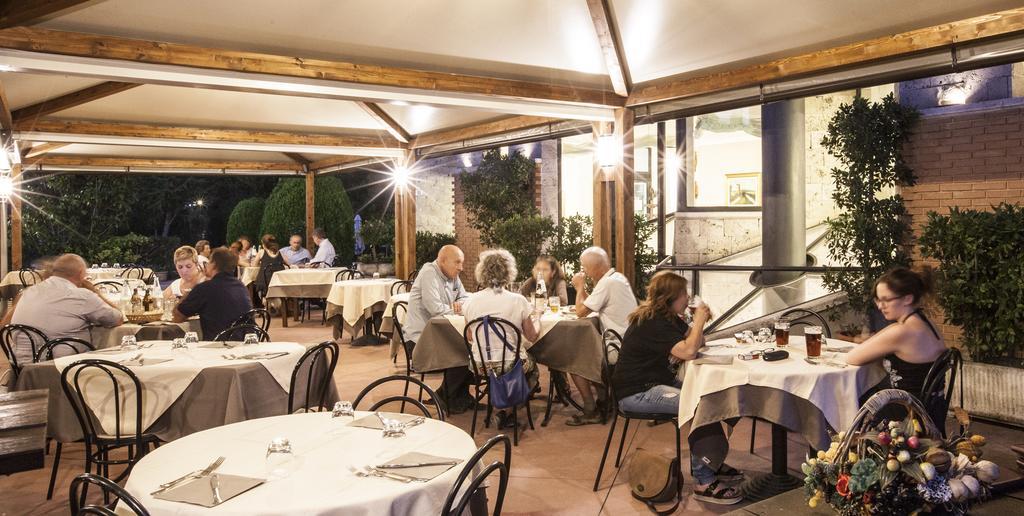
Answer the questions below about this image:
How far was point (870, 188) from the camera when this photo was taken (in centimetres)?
752

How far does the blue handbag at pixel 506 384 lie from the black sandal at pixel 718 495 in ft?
4.54

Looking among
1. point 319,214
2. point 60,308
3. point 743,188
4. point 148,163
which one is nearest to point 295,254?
point 148,163

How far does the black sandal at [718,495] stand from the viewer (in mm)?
3930

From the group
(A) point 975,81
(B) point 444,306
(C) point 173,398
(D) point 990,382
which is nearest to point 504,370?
(B) point 444,306

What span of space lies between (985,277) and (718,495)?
9.83 ft

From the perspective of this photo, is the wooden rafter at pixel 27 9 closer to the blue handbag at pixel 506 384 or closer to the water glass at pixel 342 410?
the water glass at pixel 342 410

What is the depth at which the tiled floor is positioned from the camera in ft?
13.0

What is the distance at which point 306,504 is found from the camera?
2.04 meters

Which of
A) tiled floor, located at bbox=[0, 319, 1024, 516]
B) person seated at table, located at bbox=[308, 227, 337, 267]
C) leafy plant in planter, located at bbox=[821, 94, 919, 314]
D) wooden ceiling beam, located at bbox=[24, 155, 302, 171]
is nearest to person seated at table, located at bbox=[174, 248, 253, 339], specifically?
tiled floor, located at bbox=[0, 319, 1024, 516]

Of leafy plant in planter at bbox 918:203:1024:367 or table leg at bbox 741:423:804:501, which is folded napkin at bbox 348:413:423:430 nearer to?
table leg at bbox 741:423:804:501

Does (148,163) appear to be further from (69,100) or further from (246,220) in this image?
(69,100)

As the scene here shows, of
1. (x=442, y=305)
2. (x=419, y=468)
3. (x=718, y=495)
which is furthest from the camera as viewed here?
(x=442, y=305)

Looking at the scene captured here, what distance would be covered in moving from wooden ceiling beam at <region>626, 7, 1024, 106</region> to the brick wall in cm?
222

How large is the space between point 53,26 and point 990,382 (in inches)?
279
